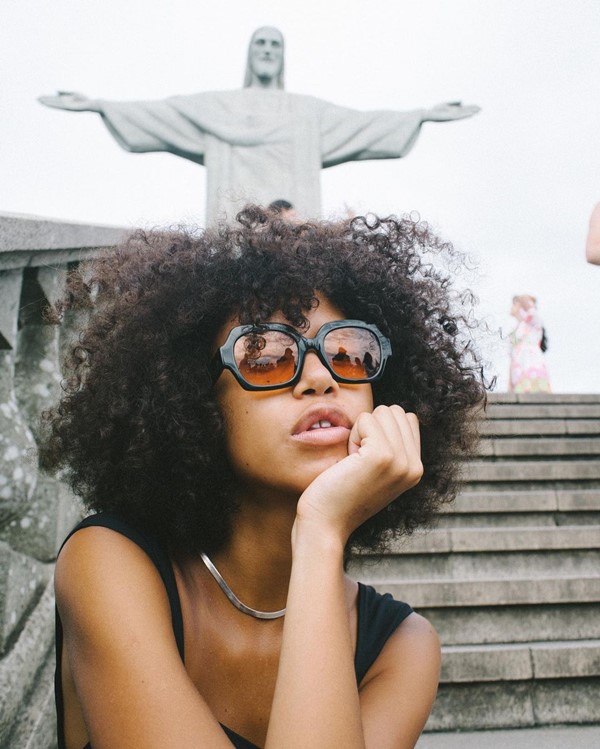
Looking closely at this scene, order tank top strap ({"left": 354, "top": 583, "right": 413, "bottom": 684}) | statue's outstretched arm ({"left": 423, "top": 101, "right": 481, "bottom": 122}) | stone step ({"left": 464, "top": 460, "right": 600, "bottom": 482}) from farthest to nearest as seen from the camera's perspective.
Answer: statue's outstretched arm ({"left": 423, "top": 101, "right": 481, "bottom": 122})
stone step ({"left": 464, "top": 460, "right": 600, "bottom": 482})
tank top strap ({"left": 354, "top": 583, "right": 413, "bottom": 684})

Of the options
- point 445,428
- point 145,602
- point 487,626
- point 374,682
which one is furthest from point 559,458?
point 145,602

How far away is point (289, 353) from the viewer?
1419 mm

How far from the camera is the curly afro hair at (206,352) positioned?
1.51 meters

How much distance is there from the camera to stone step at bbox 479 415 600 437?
16.2 feet

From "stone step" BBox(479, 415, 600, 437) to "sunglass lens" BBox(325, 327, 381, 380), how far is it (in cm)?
354

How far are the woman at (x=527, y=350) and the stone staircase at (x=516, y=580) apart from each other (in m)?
4.52

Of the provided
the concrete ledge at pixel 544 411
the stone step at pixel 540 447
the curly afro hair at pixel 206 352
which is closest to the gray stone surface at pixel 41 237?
the curly afro hair at pixel 206 352

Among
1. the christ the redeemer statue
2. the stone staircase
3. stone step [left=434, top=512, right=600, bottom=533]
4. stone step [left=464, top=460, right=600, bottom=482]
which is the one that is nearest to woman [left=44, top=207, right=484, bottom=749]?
the stone staircase

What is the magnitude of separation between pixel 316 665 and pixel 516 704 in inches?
71.7

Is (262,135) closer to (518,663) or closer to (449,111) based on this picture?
(449,111)

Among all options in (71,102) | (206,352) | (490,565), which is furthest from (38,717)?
(71,102)

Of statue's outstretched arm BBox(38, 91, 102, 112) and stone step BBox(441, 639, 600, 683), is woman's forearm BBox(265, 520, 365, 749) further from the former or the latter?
statue's outstretched arm BBox(38, 91, 102, 112)

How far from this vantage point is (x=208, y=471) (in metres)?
1.54

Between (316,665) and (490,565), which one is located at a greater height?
(316,665)
